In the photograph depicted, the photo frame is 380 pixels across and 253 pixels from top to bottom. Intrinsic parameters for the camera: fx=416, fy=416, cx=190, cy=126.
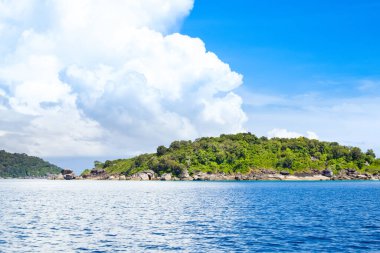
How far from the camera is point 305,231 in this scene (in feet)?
215

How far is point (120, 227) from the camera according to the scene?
231ft

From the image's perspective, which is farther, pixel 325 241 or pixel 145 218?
pixel 145 218

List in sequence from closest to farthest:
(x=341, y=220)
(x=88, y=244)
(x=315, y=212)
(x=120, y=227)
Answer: (x=88, y=244) < (x=120, y=227) < (x=341, y=220) < (x=315, y=212)

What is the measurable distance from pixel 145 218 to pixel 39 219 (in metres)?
20.5

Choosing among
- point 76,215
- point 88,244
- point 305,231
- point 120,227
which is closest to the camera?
point 88,244

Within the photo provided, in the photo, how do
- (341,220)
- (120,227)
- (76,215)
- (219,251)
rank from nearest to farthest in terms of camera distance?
(219,251) < (120,227) < (341,220) < (76,215)

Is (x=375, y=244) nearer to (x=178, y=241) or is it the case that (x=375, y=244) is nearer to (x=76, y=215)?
(x=178, y=241)

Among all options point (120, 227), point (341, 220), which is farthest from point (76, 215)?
point (341, 220)

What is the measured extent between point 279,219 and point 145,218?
2660 cm

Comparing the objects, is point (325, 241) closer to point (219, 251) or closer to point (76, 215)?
point (219, 251)

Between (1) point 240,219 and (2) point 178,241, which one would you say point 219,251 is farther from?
(1) point 240,219

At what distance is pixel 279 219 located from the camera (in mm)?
81125

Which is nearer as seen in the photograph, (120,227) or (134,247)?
(134,247)

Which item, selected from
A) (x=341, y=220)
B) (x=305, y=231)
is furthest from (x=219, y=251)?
(x=341, y=220)
